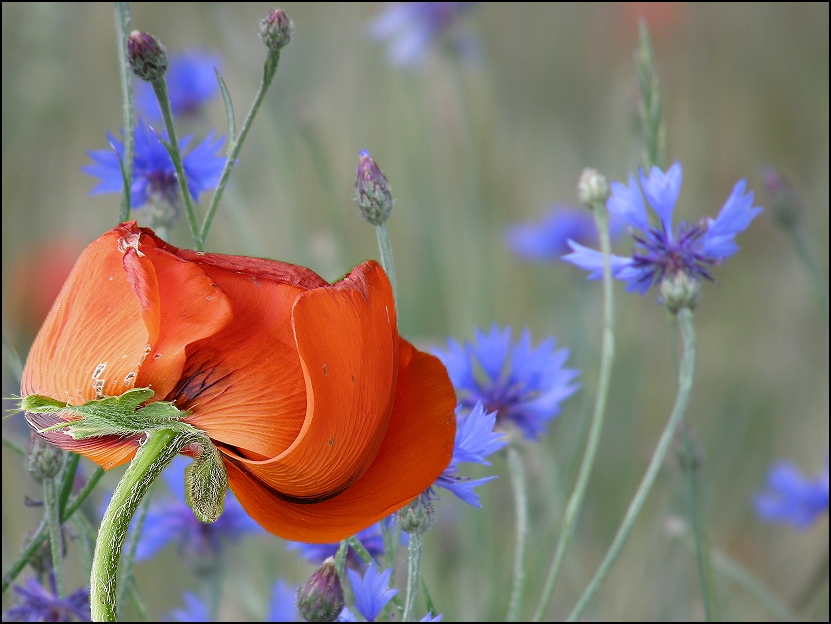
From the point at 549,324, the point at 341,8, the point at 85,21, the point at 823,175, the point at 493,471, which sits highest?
the point at 341,8

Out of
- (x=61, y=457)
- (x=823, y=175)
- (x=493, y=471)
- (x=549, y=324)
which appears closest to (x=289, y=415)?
(x=61, y=457)

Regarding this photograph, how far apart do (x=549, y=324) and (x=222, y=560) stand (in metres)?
0.69

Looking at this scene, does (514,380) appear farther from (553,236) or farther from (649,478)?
(553,236)

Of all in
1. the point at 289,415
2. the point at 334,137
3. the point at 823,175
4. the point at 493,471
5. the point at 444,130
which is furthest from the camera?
the point at 334,137

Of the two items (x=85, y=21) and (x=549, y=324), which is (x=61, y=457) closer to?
(x=549, y=324)

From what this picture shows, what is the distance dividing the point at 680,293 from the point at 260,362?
0.22 meters

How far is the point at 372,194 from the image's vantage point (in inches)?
15.1

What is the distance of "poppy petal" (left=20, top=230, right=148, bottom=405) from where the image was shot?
0.27 m

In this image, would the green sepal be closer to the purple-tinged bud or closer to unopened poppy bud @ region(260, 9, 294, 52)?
unopened poppy bud @ region(260, 9, 294, 52)

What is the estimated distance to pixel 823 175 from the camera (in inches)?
45.8

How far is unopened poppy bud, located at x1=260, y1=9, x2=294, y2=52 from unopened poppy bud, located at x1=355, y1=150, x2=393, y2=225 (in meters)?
0.06

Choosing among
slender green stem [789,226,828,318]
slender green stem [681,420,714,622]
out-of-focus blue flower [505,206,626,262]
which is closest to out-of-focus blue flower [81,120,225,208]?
slender green stem [681,420,714,622]

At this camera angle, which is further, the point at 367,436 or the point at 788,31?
the point at 788,31

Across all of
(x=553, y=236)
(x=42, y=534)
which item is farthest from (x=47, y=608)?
(x=553, y=236)
